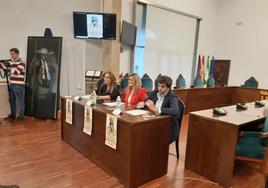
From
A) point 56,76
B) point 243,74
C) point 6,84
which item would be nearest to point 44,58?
point 56,76

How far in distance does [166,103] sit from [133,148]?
29.2 inches

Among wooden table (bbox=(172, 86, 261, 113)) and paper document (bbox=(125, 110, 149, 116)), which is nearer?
paper document (bbox=(125, 110, 149, 116))

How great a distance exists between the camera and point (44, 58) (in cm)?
473

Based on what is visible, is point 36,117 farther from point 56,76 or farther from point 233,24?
point 233,24

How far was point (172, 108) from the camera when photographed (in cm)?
264

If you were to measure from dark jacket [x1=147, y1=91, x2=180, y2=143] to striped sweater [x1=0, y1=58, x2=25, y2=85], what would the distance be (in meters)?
2.93

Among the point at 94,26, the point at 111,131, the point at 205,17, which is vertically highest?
the point at 205,17

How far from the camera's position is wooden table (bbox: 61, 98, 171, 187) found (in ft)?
7.61

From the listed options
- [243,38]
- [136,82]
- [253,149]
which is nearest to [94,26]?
[136,82]

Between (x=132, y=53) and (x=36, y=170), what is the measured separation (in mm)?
4147

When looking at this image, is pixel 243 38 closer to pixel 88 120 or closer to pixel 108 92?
pixel 108 92

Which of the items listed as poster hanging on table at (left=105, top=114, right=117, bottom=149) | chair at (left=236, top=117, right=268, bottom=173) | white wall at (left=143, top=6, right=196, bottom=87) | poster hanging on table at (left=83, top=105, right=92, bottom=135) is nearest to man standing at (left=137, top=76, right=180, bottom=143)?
poster hanging on table at (left=105, top=114, right=117, bottom=149)

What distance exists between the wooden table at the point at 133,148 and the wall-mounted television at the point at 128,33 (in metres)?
2.99

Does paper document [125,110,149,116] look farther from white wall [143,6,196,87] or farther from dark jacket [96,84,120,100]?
white wall [143,6,196,87]
